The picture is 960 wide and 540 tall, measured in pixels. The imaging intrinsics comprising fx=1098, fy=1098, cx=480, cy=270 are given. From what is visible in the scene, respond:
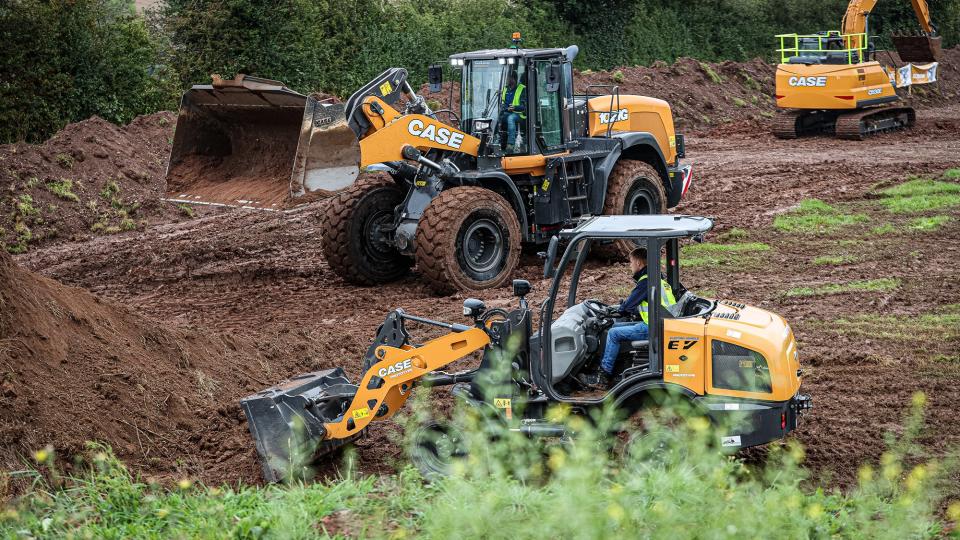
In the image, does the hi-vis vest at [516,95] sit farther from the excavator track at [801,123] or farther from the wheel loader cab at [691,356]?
the excavator track at [801,123]

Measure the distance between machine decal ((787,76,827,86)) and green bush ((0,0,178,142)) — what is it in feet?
42.9

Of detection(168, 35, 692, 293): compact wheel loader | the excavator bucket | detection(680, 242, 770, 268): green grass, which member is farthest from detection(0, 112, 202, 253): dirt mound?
detection(680, 242, 770, 268): green grass

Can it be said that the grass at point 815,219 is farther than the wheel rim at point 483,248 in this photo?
Yes

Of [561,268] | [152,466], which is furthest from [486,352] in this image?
[152,466]

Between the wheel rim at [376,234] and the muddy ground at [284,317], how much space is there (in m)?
0.45

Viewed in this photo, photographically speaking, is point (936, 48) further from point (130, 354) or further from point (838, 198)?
point (130, 354)

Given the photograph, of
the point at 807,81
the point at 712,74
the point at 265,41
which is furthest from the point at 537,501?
the point at 712,74

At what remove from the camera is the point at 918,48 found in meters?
27.0

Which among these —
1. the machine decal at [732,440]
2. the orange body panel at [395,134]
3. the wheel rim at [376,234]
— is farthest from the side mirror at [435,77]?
the machine decal at [732,440]

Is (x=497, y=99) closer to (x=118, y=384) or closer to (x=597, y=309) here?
(x=597, y=309)

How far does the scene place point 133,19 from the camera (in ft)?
75.2

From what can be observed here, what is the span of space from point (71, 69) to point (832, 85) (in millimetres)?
15483

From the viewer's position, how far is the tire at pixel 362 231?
1269 centimetres

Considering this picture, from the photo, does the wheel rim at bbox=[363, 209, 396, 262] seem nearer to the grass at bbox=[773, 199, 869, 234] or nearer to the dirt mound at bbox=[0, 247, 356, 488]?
the dirt mound at bbox=[0, 247, 356, 488]
